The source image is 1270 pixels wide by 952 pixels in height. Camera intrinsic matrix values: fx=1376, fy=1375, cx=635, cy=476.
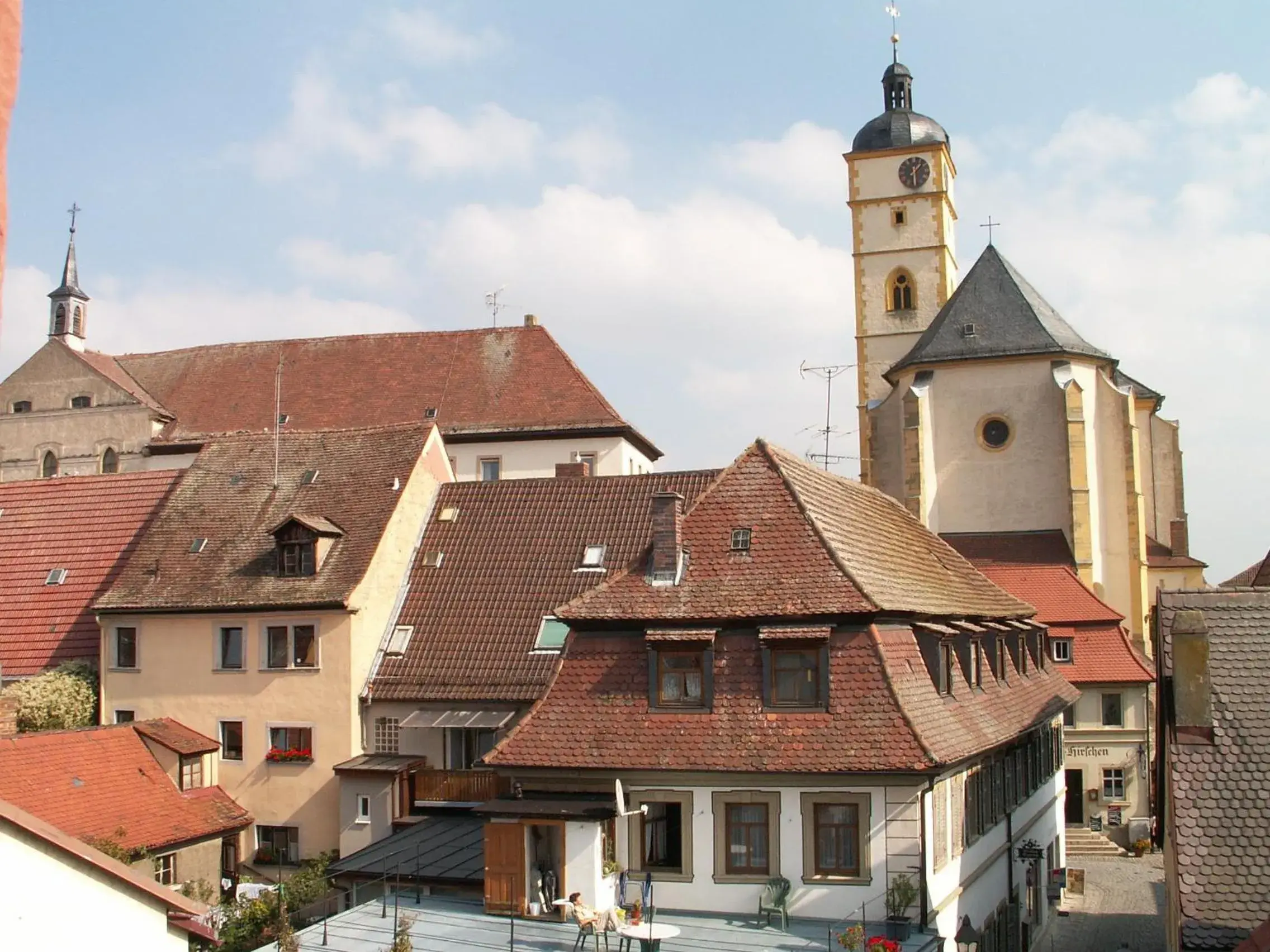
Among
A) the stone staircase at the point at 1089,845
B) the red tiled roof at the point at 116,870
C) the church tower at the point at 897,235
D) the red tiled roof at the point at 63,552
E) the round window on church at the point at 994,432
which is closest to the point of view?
the red tiled roof at the point at 116,870

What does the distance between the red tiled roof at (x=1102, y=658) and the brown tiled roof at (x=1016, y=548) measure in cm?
661

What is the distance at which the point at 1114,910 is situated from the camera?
105ft

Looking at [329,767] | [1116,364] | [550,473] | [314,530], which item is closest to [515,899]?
[329,767]

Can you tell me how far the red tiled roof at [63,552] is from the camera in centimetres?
3319

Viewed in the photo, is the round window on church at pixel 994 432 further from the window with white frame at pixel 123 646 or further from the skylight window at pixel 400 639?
the window with white frame at pixel 123 646

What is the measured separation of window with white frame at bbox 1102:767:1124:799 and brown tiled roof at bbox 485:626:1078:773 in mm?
21960

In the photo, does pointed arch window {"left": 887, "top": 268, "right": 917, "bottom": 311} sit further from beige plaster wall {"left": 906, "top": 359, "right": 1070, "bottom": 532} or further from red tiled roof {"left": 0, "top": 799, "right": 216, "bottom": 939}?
red tiled roof {"left": 0, "top": 799, "right": 216, "bottom": 939}

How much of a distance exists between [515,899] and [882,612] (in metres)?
7.01

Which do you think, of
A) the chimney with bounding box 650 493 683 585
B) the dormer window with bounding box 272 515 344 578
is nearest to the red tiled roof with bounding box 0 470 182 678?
the dormer window with bounding box 272 515 344 578

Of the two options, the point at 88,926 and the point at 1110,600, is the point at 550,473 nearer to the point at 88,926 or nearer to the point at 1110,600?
the point at 1110,600

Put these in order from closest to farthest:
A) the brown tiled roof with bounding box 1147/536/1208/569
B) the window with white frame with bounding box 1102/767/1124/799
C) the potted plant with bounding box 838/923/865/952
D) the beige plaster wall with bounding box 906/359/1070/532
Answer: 1. the potted plant with bounding box 838/923/865/952
2. the window with white frame with bounding box 1102/767/1124/799
3. the beige plaster wall with bounding box 906/359/1070/532
4. the brown tiled roof with bounding box 1147/536/1208/569

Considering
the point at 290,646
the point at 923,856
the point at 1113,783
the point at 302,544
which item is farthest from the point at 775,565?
the point at 1113,783

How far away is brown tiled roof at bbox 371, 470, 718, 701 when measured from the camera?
2964 cm

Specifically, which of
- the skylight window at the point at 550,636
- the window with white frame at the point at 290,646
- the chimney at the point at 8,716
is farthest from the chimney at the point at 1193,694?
the chimney at the point at 8,716
